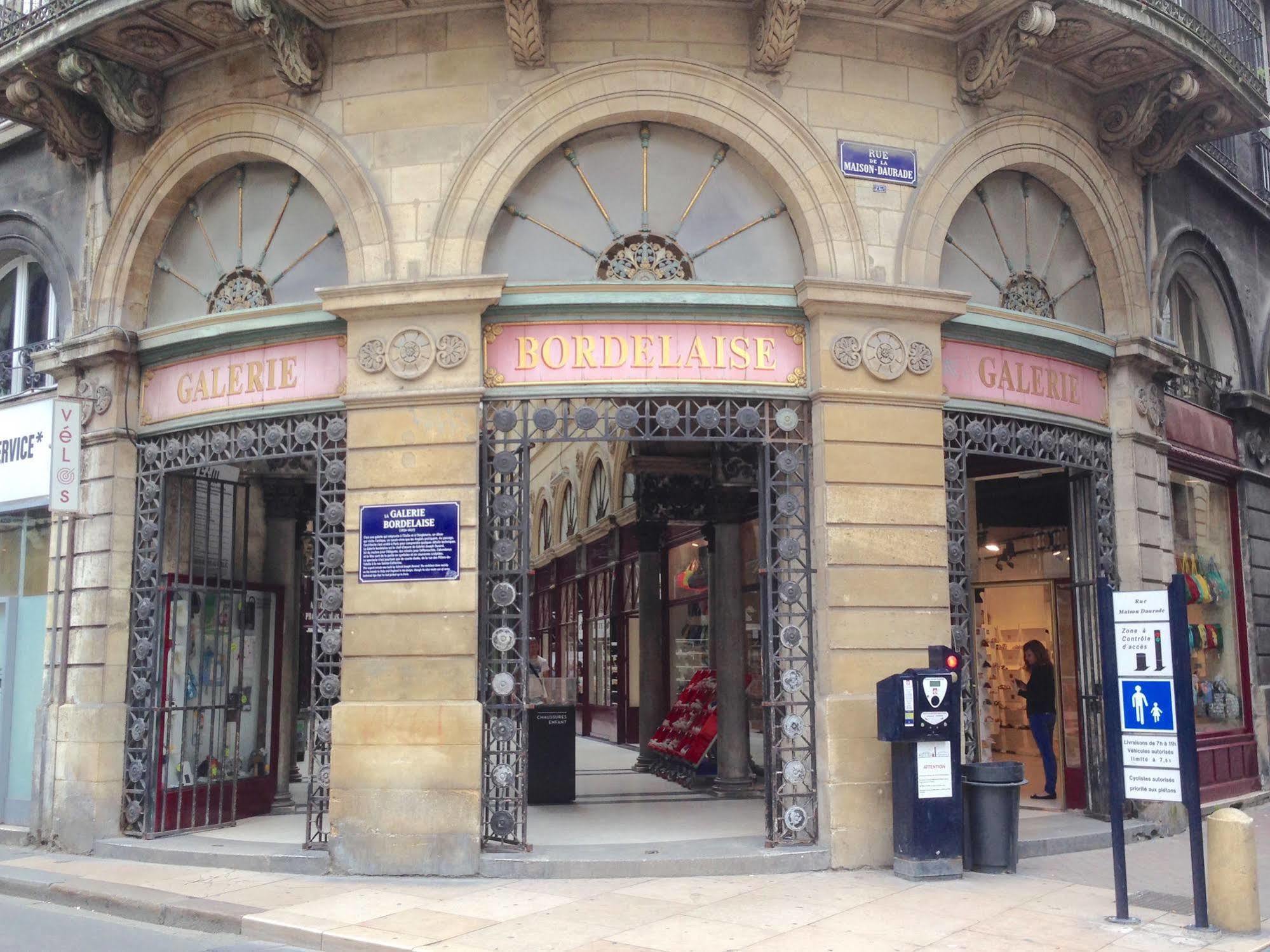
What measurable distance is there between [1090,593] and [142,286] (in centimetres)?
1009

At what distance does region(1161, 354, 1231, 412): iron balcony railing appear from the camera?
558 inches

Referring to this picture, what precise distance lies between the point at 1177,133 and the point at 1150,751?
762 centimetres

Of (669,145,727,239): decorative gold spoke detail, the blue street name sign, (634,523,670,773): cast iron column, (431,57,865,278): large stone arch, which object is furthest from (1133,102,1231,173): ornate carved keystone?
(634,523,670,773): cast iron column

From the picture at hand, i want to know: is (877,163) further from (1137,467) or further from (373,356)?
(373,356)

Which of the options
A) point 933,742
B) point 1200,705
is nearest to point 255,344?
point 933,742

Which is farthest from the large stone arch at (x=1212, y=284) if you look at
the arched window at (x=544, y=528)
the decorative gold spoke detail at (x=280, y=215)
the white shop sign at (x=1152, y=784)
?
the arched window at (x=544, y=528)

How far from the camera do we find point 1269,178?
57.4 ft

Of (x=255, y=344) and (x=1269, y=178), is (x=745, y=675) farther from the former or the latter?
(x=1269, y=178)

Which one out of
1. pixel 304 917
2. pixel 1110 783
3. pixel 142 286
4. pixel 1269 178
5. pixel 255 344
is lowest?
pixel 304 917

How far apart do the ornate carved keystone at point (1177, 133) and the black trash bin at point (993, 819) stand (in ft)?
23.4

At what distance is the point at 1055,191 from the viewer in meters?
12.5

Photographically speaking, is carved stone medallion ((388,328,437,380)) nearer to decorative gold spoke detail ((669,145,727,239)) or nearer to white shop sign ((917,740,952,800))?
decorative gold spoke detail ((669,145,727,239))

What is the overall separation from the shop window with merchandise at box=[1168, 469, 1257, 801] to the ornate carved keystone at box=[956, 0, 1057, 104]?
534cm

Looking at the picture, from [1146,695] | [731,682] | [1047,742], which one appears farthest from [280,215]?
[1047,742]
